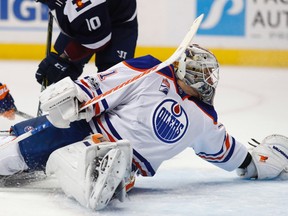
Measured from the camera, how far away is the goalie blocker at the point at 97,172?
2.22 meters

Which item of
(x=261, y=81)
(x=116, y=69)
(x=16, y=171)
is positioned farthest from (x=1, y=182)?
(x=261, y=81)

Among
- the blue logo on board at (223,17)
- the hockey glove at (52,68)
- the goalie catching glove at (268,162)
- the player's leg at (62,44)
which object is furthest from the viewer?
the blue logo on board at (223,17)

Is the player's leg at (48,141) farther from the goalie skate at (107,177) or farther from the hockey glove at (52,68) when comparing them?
the hockey glove at (52,68)

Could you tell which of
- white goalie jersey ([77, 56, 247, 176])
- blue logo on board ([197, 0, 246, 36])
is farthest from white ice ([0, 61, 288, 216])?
blue logo on board ([197, 0, 246, 36])

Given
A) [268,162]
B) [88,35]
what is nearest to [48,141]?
[268,162]

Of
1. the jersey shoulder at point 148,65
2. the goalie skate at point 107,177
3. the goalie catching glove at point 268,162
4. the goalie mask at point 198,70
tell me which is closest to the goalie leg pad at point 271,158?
the goalie catching glove at point 268,162

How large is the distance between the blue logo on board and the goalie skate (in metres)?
3.81

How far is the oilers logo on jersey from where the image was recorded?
251 centimetres

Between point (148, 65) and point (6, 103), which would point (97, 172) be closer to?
point (148, 65)

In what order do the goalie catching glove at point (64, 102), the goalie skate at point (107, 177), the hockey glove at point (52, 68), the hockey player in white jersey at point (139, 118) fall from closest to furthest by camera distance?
1. the goalie skate at point (107, 177)
2. the goalie catching glove at point (64, 102)
3. the hockey player in white jersey at point (139, 118)
4. the hockey glove at point (52, 68)

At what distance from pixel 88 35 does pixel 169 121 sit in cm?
94

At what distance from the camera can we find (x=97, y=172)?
7.39 feet

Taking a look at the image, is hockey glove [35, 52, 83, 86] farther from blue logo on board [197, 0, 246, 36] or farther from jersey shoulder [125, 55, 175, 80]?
blue logo on board [197, 0, 246, 36]

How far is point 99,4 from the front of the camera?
327 centimetres
